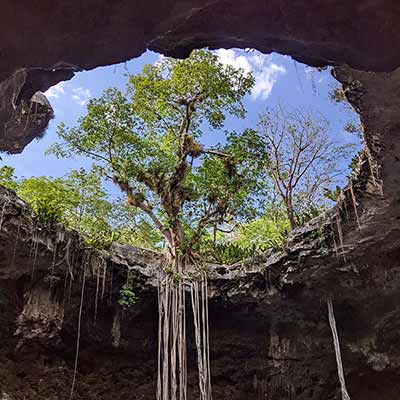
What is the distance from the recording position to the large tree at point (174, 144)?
6078 millimetres

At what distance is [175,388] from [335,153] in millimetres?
5040

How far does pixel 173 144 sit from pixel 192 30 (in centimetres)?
429

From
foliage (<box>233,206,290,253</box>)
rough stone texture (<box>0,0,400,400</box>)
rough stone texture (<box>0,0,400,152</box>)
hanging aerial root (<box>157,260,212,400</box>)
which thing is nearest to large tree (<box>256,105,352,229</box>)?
foliage (<box>233,206,290,253</box>)

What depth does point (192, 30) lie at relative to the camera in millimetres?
2102

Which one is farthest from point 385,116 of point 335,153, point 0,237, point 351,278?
point 335,153

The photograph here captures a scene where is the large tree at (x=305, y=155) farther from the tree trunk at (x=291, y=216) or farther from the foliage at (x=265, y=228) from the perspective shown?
the tree trunk at (x=291, y=216)

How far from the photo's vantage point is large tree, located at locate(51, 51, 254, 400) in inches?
239

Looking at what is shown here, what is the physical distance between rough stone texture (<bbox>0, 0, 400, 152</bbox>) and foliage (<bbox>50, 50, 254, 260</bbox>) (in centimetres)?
396

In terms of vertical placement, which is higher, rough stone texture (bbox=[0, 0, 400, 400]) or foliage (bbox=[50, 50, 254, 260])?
foliage (bbox=[50, 50, 254, 260])

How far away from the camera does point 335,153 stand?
809 centimetres

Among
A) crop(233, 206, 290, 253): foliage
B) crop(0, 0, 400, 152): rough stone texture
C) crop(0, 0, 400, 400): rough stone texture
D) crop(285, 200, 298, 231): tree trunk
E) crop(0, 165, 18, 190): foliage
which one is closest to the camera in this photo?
crop(0, 0, 400, 152): rough stone texture

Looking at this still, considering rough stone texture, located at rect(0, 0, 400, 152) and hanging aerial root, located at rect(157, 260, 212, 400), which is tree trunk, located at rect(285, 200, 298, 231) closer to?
hanging aerial root, located at rect(157, 260, 212, 400)

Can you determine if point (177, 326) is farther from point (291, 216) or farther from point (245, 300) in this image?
point (291, 216)

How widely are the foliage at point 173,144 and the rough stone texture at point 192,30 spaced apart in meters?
Answer: 3.96
